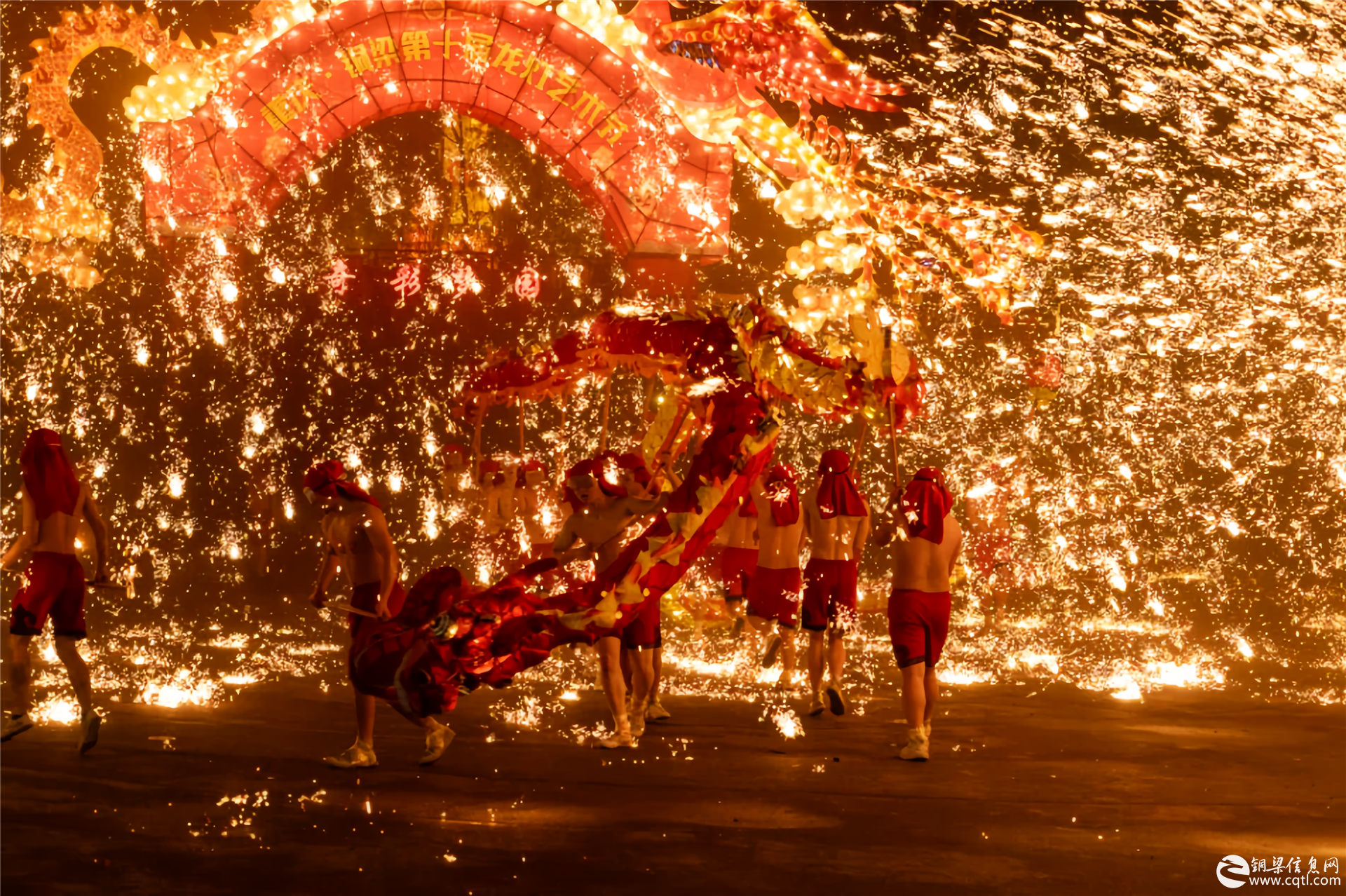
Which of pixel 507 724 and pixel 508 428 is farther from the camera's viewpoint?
pixel 508 428

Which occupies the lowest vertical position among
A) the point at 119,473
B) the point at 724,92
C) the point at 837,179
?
the point at 119,473

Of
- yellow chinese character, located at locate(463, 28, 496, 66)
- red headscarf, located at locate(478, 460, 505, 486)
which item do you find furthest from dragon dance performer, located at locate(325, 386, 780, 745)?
yellow chinese character, located at locate(463, 28, 496, 66)

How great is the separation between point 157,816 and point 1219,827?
4.28 m

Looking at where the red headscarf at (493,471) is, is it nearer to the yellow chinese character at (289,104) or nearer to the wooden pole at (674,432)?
the wooden pole at (674,432)

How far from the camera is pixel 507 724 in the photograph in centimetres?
757

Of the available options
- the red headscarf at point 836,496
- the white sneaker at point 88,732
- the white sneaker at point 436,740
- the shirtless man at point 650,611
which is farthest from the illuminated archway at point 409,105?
the white sneaker at point 436,740

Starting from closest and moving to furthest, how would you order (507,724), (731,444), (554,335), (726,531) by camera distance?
(731,444) < (507,724) < (726,531) < (554,335)

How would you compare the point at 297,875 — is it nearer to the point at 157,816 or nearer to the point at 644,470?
the point at 157,816

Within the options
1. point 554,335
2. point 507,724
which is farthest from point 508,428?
point 507,724

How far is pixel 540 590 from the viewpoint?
7.98 metres

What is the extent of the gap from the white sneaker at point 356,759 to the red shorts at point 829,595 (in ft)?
9.83

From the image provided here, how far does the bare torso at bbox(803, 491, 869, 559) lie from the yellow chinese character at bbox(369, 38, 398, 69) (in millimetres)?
5524

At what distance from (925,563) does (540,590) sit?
2.45m

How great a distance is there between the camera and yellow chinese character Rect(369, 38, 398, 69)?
36.0 feet
